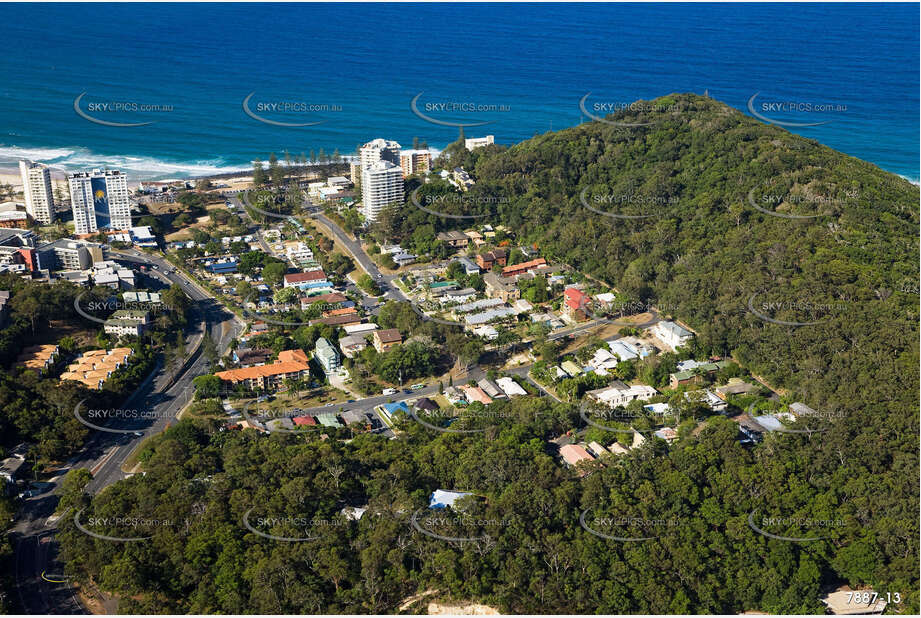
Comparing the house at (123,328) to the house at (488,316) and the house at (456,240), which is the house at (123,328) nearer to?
the house at (488,316)

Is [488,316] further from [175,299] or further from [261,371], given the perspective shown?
[175,299]

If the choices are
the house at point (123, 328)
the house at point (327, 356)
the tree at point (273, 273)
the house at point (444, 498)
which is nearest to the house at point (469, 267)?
the tree at point (273, 273)

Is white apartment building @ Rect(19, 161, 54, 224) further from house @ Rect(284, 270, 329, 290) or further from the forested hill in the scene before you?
the forested hill

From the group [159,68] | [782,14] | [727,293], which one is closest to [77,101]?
[159,68]

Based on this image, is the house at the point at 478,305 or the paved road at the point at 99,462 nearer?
the paved road at the point at 99,462

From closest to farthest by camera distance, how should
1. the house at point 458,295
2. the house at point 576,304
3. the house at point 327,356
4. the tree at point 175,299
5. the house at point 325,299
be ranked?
the house at point 327,356 → the tree at point 175,299 → the house at point 576,304 → the house at point 325,299 → the house at point 458,295

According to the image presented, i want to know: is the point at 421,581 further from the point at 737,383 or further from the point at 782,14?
the point at 782,14
